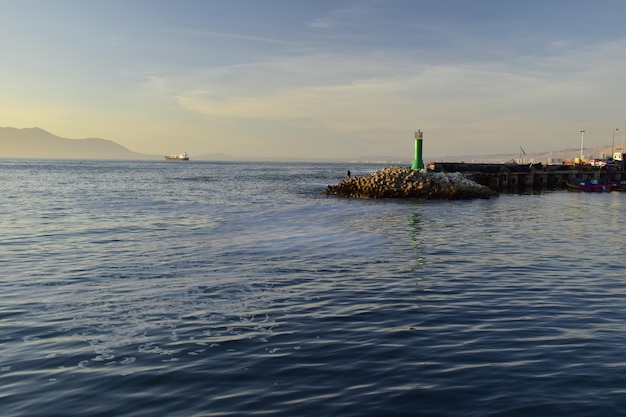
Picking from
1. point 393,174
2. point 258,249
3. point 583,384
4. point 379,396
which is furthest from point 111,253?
point 393,174

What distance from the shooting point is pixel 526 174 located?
2825 inches

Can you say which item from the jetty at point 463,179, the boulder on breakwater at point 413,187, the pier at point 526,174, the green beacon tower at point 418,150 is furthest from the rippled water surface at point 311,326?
the pier at point 526,174

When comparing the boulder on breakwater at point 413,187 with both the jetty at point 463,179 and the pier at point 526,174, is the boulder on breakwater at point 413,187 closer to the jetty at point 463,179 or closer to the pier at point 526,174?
the jetty at point 463,179

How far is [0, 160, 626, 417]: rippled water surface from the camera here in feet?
23.7

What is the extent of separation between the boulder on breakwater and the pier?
1254 cm

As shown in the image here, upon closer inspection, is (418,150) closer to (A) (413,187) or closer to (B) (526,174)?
(A) (413,187)

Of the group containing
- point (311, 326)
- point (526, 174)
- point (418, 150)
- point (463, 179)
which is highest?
point (418, 150)

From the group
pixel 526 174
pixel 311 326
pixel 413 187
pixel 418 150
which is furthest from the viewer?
pixel 526 174

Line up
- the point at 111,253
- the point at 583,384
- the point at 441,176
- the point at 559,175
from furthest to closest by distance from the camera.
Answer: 1. the point at 559,175
2. the point at 441,176
3. the point at 111,253
4. the point at 583,384

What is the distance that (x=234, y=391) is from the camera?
7.41m

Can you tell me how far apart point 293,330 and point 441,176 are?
4493cm

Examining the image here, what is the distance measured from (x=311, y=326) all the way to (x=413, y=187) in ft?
132

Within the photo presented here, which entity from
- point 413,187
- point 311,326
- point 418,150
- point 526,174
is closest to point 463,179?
point 413,187

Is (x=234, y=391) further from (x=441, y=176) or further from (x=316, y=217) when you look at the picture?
(x=441, y=176)
